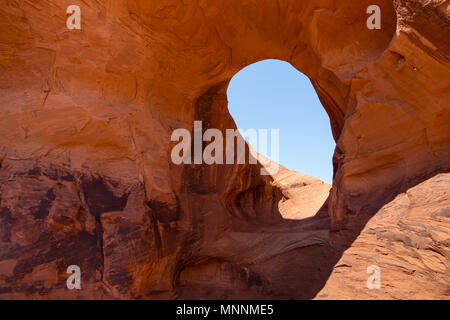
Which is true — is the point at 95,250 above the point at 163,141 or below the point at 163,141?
below

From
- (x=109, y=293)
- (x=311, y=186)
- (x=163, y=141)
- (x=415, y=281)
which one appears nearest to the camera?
(x=415, y=281)

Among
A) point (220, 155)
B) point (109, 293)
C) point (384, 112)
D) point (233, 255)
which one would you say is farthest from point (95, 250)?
point (384, 112)

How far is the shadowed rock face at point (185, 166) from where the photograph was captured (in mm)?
2815

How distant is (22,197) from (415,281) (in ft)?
12.0

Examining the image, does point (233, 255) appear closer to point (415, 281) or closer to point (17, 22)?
point (415, 281)

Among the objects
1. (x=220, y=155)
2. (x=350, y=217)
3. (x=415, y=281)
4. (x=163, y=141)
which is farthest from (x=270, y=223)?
(x=415, y=281)

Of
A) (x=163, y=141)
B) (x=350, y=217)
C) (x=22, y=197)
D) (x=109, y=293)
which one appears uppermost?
(x=163, y=141)

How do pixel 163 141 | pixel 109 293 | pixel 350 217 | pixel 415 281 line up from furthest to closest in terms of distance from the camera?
pixel 163 141
pixel 350 217
pixel 109 293
pixel 415 281

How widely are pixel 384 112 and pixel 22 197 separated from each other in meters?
3.76

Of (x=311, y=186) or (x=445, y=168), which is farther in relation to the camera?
(x=311, y=186)

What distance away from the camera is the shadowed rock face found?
111 inches

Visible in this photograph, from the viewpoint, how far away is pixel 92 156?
3.40 m

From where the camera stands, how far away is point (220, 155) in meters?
5.02

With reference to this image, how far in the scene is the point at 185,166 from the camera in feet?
14.0
